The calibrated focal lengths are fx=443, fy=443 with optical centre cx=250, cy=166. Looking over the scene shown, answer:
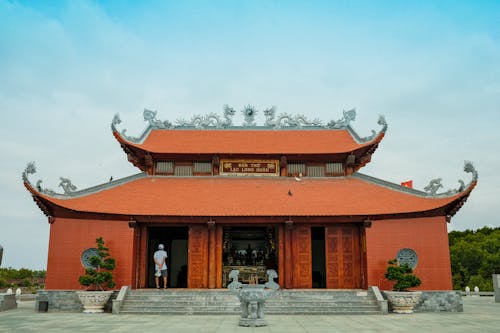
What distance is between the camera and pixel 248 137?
1859 cm

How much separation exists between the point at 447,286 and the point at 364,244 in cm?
278

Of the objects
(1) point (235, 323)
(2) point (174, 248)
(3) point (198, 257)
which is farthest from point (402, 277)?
(2) point (174, 248)

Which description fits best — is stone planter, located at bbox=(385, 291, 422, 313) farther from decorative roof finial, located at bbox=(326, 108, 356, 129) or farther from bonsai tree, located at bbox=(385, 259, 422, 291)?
decorative roof finial, located at bbox=(326, 108, 356, 129)

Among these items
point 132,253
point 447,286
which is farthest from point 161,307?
point 447,286

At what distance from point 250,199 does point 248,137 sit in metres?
3.87

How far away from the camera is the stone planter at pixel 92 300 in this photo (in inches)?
512

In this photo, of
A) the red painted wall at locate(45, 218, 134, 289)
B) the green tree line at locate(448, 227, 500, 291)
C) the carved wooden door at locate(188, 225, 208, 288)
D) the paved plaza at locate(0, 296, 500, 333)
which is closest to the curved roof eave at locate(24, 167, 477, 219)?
the red painted wall at locate(45, 218, 134, 289)

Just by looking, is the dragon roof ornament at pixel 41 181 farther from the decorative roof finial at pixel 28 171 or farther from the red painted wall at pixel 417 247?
the red painted wall at pixel 417 247

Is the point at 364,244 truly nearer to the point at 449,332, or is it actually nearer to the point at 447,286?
the point at 447,286

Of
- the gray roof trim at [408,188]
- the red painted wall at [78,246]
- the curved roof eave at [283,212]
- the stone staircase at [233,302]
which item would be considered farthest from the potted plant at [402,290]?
the red painted wall at [78,246]

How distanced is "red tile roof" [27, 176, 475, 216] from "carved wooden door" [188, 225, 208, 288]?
984 mm

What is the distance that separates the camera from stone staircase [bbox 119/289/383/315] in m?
12.9

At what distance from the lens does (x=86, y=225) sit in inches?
573

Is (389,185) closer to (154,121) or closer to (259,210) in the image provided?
(259,210)
